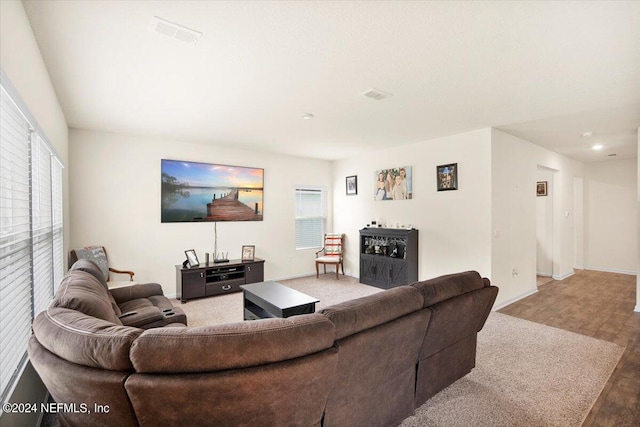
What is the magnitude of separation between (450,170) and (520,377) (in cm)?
301

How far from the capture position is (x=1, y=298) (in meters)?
1.43

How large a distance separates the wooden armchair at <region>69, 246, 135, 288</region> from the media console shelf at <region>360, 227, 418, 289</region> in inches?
157

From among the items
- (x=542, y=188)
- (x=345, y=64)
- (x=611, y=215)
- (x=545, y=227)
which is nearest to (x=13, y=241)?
(x=345, y=64)

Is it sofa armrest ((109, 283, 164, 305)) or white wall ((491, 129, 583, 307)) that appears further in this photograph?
white wall ((491, 129, 583, 307))

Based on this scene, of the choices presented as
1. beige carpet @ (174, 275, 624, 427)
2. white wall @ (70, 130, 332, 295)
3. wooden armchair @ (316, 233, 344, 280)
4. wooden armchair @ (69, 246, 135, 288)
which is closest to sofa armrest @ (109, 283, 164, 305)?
beige carpet @ (174, 275, 624, 427)

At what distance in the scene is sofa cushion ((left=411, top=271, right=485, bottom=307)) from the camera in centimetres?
201

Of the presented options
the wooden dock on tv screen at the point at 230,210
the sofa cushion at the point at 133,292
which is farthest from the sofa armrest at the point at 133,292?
the wooden dock on tv screen at the point at 230,210

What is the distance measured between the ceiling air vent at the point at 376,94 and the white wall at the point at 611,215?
691cm

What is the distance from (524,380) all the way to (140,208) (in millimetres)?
5290

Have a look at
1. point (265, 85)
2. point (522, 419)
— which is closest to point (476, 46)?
point (265, 85)

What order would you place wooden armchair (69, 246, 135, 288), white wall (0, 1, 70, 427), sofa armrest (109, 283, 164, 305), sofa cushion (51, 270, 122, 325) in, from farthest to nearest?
wooden armchair (69, 246, 135, 288) < sofa armrest (109, 283, 164, 305) < sofa cushion (51, 270, 122, 325) < white wall (0, 1, 70, 427)

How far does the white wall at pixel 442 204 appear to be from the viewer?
4309mm

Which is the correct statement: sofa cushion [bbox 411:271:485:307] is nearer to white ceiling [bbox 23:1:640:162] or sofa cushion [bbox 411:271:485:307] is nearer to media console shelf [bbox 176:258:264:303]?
white ceiling [bbox 23:1:640:162]

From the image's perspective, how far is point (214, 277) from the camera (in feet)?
16.2
